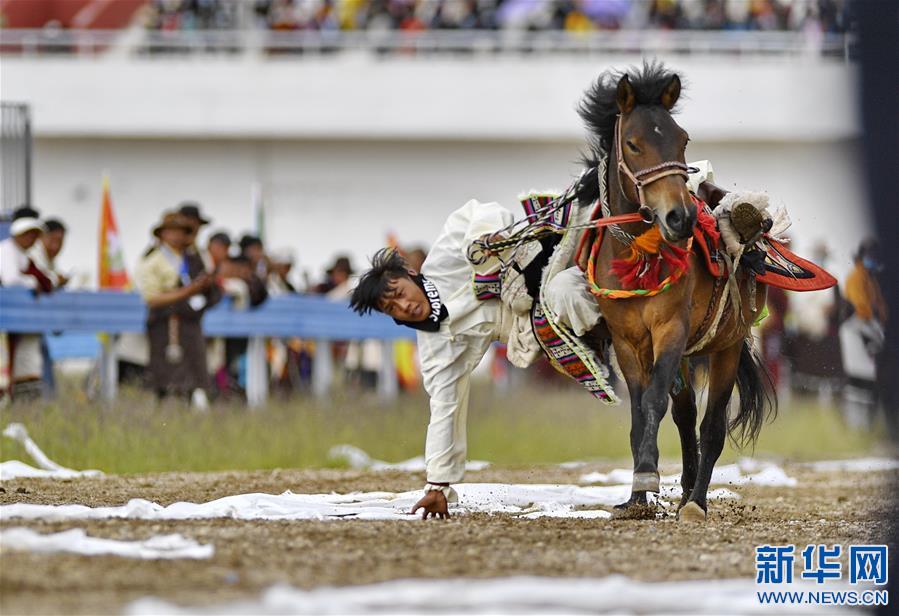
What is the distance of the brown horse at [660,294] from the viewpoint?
7.62 metres

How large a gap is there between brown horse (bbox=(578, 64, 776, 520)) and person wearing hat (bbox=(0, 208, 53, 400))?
5.64 meters

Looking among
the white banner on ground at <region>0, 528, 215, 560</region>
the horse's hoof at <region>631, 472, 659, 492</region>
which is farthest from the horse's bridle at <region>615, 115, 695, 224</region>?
the white banner on ground at <region>0, 528, 215, 560</region>

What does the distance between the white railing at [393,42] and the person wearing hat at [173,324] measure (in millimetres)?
14653

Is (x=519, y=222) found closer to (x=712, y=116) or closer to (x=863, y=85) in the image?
(x=863, y=85)

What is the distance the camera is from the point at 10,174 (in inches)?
587

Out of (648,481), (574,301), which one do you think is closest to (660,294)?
(574,301)

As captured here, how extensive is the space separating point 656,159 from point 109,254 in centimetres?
871

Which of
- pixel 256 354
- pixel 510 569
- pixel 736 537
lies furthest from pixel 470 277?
pixel 256 354

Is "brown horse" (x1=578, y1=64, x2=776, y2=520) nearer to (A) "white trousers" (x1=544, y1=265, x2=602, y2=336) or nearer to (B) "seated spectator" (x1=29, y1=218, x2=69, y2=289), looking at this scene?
(A) "white trousers" (x1=544, y1=265, x2=602, y2=336)

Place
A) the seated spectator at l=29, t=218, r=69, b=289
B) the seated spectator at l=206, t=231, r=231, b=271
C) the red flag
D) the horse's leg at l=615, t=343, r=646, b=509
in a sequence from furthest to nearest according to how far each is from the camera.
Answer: the seated spectator at l=206, t=231, r=231, b=271 → the red flag → the seated spectator at l=29, t=218, r=69, b=289 → the horse's leg at l=615, t=343, r=646, b=509

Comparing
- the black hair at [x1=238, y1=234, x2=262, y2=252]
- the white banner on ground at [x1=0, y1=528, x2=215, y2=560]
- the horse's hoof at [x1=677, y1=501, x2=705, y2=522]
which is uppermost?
the black hair at [x1=238, y1=234, x2=262, y2=252]

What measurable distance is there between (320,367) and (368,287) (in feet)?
25.2

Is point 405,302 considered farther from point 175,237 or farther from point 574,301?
point 175,237

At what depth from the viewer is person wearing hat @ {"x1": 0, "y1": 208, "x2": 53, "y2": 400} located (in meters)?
12.4
